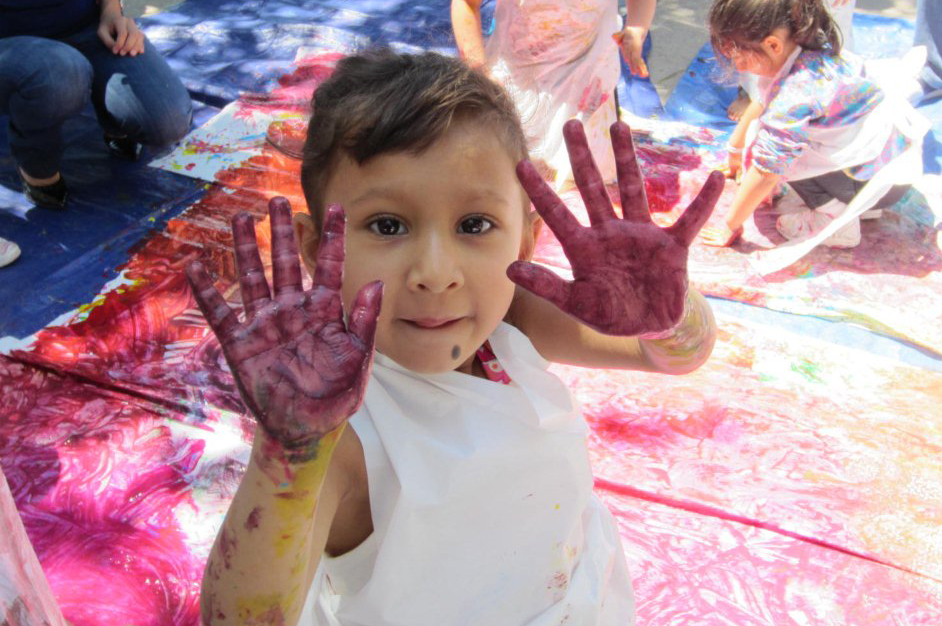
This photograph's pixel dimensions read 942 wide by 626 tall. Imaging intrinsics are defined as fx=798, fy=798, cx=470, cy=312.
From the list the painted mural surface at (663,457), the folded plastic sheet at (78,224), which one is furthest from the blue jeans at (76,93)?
the painted mural surface at (663,457)

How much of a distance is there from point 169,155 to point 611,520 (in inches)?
90.4

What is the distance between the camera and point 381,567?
1050 millimetres

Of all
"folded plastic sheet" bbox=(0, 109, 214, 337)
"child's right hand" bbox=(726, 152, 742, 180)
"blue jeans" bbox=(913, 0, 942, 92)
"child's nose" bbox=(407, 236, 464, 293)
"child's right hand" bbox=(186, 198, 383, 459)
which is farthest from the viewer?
"blue jeans" bbox=(913, 0, 942, 92)

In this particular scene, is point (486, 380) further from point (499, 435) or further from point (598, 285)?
point (598, 285)

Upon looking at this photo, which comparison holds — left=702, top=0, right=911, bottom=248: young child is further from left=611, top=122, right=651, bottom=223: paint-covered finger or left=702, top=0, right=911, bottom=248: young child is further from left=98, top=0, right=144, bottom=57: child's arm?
left=98, top=0, right=144, bottom=57: child's arm

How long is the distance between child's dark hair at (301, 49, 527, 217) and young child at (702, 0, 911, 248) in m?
1.81

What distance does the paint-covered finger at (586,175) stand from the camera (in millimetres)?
1025

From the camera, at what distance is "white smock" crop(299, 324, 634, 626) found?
3.46ft

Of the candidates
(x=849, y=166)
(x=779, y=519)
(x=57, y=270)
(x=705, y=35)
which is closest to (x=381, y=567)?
(x=779, y=519)

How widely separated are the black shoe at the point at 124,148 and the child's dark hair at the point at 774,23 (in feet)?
6.93

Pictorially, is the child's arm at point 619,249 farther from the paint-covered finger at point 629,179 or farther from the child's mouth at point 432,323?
the child's mouth at point 432,323

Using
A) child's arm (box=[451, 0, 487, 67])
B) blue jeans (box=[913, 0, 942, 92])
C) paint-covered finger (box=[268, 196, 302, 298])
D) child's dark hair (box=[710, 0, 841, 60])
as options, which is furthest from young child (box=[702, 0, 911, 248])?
paint-covered finger (box=[268, 196, 302, 298])

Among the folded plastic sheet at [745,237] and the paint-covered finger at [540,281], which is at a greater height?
the paint-covered finger at [540,281]

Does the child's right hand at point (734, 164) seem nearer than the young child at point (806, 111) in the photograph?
No
